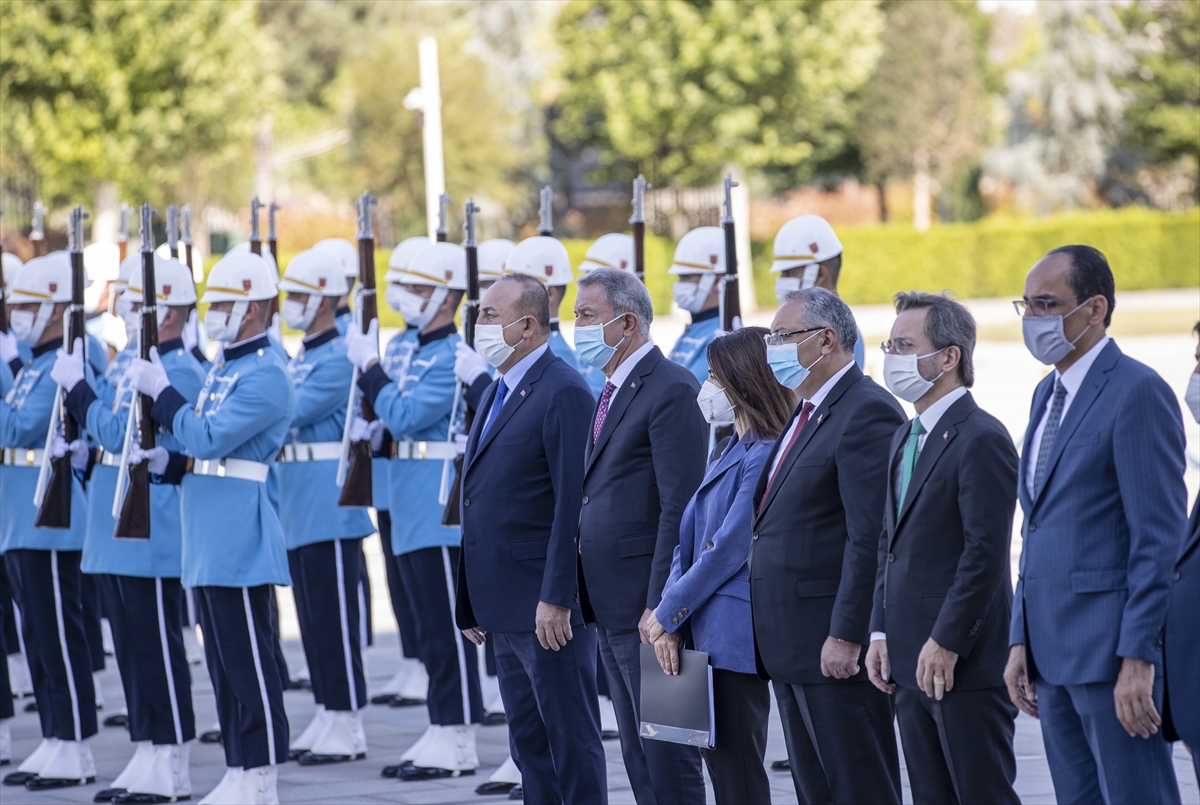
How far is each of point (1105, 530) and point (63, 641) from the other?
522 cm

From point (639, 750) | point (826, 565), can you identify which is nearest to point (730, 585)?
point (826, 565)

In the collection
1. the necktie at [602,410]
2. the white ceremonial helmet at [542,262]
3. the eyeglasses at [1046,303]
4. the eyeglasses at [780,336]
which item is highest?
the white ceremonial helmet at [542,262]

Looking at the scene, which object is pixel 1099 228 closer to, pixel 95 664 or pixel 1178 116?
pixel 1178 116

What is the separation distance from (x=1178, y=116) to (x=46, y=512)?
44275 mm

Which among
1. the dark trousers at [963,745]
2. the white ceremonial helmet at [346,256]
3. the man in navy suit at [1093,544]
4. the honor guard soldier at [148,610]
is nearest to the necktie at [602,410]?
the dark trousers at [963,745]

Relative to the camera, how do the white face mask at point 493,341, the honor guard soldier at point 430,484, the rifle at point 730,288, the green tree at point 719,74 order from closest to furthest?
1. the white face mask at point 493,341
2. the honor guard soldier at point 430,484
3. the rifle at point 730,288
4. the green tree at point 719,74

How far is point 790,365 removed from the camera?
4.76 meters

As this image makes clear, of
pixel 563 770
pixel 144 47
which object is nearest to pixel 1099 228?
pixel 144 47

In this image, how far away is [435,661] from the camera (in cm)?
745

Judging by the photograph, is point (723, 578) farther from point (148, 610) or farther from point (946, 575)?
point (148, 610)

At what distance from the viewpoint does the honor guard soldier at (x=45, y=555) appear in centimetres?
745

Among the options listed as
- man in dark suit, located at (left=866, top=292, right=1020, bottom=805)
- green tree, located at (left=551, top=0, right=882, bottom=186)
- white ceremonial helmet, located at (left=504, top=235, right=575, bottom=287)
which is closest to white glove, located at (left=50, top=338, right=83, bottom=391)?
white ceremonial helmet, located at (left=504, top=235, right=575, bottom=287)

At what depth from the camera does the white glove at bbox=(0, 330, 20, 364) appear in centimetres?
843

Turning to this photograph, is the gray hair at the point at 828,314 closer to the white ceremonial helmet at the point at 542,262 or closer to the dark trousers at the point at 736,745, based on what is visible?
the dark trousers at the point at 736,745
